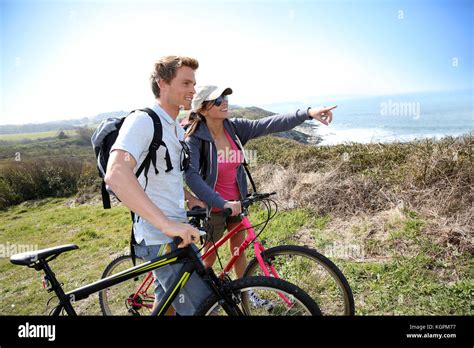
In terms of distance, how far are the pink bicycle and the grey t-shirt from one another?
673mm

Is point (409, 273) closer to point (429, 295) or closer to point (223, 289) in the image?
point (429, 295)

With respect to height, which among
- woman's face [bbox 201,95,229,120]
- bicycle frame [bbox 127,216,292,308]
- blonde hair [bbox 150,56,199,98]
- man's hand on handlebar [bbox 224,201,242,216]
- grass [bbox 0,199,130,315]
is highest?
blonde hair [bbox 150,56,199,98]

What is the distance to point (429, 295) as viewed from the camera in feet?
10.5

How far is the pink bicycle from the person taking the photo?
254 cm

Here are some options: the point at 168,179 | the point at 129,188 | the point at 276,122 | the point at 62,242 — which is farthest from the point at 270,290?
the point at 62,242

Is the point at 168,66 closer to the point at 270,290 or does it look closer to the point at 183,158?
the point at 183,158

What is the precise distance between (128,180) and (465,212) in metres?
4.32

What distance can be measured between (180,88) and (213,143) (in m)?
0.93

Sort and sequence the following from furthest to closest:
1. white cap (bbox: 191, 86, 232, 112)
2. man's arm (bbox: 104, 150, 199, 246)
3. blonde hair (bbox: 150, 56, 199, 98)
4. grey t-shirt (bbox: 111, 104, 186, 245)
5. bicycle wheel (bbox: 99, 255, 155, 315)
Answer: bicycle wheel (bbox: 99, 255, 155, 315) < white cap (bbox: 191, 86, 232, 112) < blonde hair (bbox: 150, 56, 199, 98) < grey t-shirt (bbox: 111, 104, 186, 245) < man's arm (bbox: 104, 150, 199, 246)

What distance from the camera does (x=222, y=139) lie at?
3.08m

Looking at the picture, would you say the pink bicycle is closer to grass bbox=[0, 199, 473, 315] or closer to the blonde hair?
grass bbox=[0, 199, 473, 315]

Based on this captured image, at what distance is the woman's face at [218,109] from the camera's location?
289cm

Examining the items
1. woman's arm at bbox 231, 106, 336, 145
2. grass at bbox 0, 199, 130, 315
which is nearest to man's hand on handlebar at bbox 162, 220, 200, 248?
woman's arm at bbox 231, 106, 336, 145

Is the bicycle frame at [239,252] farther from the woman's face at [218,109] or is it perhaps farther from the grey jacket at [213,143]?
the woman's face at [218,109]
